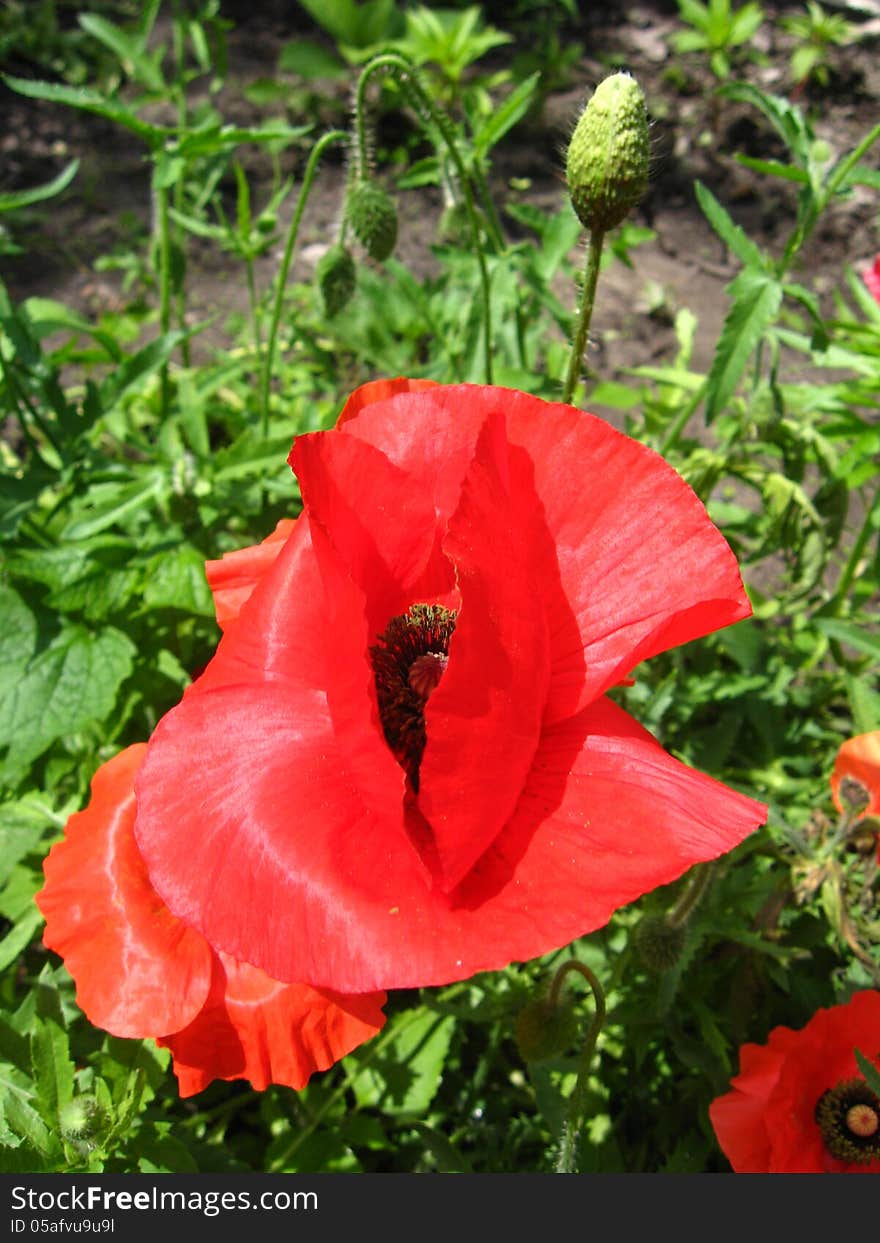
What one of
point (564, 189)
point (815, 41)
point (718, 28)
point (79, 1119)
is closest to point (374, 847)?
point (79, 1119)

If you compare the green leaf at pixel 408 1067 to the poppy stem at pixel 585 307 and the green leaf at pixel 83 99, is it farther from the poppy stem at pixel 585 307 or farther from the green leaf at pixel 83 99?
the green leaf at pixel 83 99

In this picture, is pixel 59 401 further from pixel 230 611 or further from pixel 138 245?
pixel 138 245

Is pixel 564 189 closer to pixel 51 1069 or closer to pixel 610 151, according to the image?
pixel 610 151

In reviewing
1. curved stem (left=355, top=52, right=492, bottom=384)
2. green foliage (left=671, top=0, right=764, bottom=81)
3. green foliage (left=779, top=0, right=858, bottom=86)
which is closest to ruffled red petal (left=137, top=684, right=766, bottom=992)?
curved stem (left=355, top=52, right=492, bottom=384)

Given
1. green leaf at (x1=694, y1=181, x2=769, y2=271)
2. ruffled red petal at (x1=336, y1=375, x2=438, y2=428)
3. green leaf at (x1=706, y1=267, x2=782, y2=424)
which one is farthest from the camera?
green leaf at (x1=694, y1=181, x2=769, y2=271)

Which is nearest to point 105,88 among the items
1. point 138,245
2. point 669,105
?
point 138,245

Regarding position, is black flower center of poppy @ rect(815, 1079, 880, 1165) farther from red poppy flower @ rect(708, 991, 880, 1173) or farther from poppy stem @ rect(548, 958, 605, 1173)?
poppy stem @ rect(548, 958, 605, 1173)

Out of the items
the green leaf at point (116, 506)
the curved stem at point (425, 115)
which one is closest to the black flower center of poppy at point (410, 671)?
the curved stem at point (425, 115)
